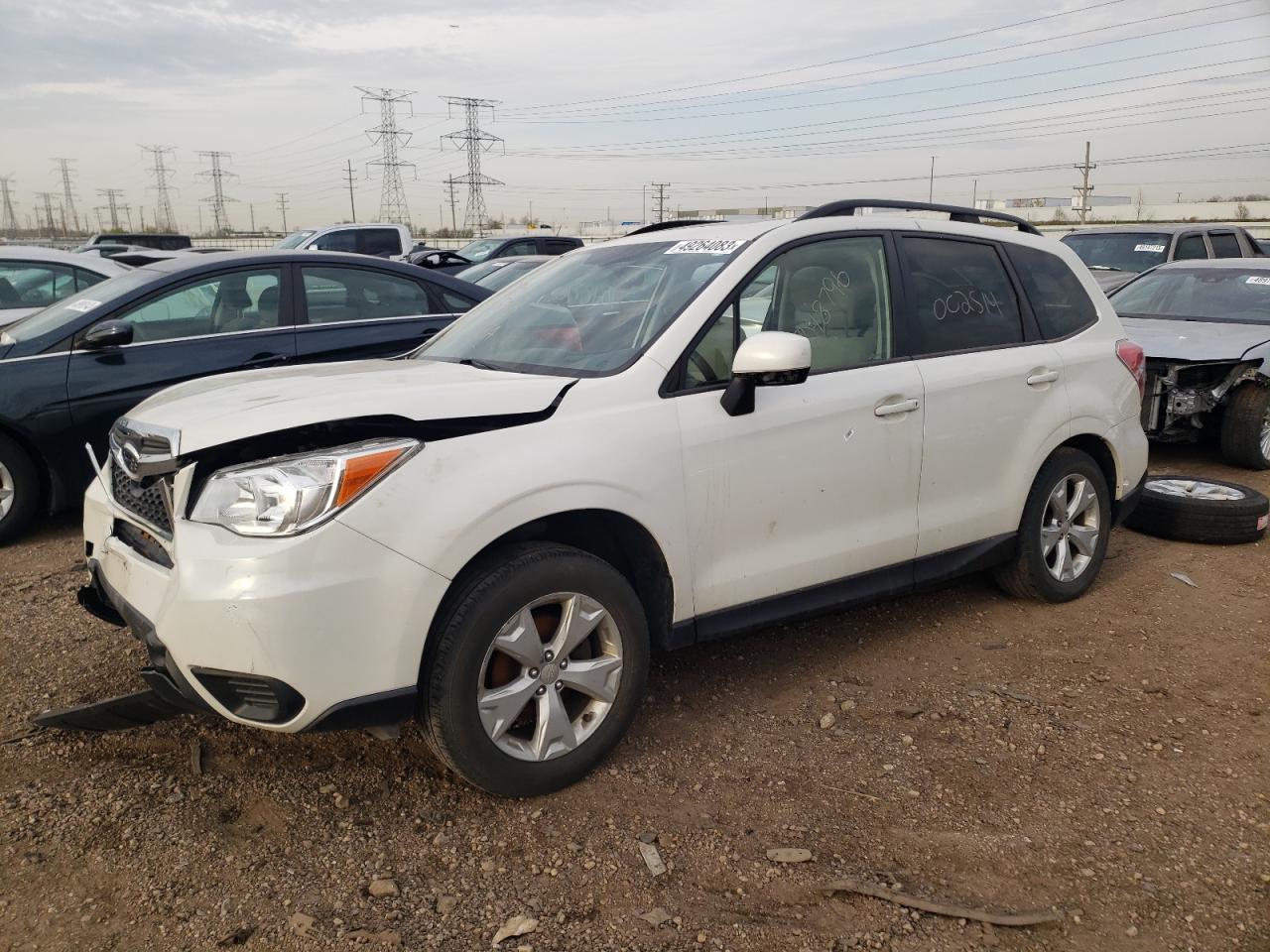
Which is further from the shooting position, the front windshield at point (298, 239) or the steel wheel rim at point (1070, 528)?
the front windshield at point (298, 239)

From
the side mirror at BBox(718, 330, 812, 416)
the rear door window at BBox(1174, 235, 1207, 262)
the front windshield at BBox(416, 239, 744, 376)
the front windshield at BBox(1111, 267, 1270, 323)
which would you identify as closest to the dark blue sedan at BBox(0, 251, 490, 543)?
the front windshield at BBox(416, 239, 744, 376)

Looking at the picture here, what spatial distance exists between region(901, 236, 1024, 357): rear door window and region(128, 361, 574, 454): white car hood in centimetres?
166

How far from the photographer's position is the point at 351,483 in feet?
8.39

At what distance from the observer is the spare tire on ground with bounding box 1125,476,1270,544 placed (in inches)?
213

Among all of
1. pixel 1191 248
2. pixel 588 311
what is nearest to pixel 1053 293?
pixel 588 311

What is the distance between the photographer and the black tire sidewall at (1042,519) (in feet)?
14.1

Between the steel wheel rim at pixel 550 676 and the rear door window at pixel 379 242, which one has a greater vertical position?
the rear door window at pixel 379 242

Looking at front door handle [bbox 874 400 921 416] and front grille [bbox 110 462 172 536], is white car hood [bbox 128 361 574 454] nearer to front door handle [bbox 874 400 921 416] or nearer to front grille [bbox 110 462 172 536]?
front grille [bbox 110 462 172 536]

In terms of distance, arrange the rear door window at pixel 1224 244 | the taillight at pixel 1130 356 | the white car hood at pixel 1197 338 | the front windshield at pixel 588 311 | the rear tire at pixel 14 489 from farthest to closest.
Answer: the rear door window at pixel 1224 244 → the white car hood at pixel 1197 338 → the rear tire at pixel 14 489 → the taillight at pixel 1130 356 → the front windshield at pixel 588 311

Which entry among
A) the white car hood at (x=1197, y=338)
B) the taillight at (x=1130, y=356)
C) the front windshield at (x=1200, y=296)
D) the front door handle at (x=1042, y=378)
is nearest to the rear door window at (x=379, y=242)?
the front windshield at (x=1200, y=296)

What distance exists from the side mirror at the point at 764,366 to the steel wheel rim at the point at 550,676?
83 centimetres

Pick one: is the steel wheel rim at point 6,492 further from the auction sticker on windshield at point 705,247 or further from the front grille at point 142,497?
the auction sticker on windshield at point 705,247

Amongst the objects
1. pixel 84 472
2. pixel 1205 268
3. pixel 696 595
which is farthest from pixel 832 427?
pixel 1205 268

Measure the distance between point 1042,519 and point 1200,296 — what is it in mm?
5008
